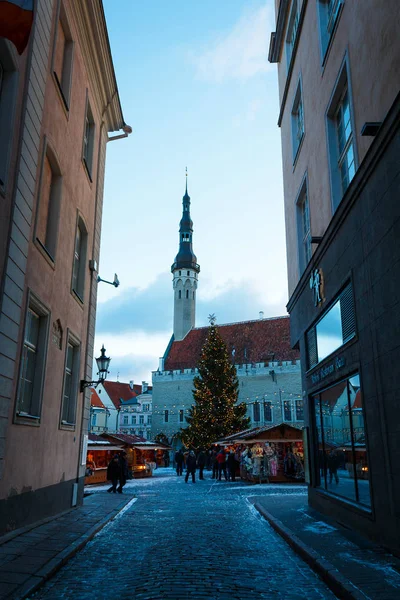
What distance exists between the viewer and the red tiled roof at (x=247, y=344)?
208ft

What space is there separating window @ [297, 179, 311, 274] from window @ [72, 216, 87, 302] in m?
6.77

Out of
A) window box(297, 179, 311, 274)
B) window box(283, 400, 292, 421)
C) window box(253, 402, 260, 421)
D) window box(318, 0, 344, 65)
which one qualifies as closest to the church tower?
window box(253, 402, 260, 421)

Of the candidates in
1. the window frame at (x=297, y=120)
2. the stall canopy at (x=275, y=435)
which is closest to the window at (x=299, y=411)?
the stall canopy at (x=275, y=435)

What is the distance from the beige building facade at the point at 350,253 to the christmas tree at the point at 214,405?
31500mm

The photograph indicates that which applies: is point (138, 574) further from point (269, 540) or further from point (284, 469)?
point (284, 469)

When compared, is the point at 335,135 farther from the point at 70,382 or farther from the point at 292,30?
the point at 70,382

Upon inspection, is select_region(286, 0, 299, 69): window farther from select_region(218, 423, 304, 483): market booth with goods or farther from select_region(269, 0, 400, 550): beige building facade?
select_region(218, 423, 304, 483): market booth with goods

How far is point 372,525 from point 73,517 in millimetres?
6671

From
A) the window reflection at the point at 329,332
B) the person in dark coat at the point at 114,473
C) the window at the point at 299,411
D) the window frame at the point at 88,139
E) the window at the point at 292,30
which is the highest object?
the window at the point at 292,30

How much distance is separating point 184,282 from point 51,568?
77480 mm

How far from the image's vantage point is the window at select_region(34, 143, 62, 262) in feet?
36.8

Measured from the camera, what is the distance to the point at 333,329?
11.7m

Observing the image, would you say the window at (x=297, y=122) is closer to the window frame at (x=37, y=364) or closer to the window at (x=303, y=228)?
the window at (x=303, y=228)

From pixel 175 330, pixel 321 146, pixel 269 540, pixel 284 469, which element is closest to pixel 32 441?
pixel 269 540
